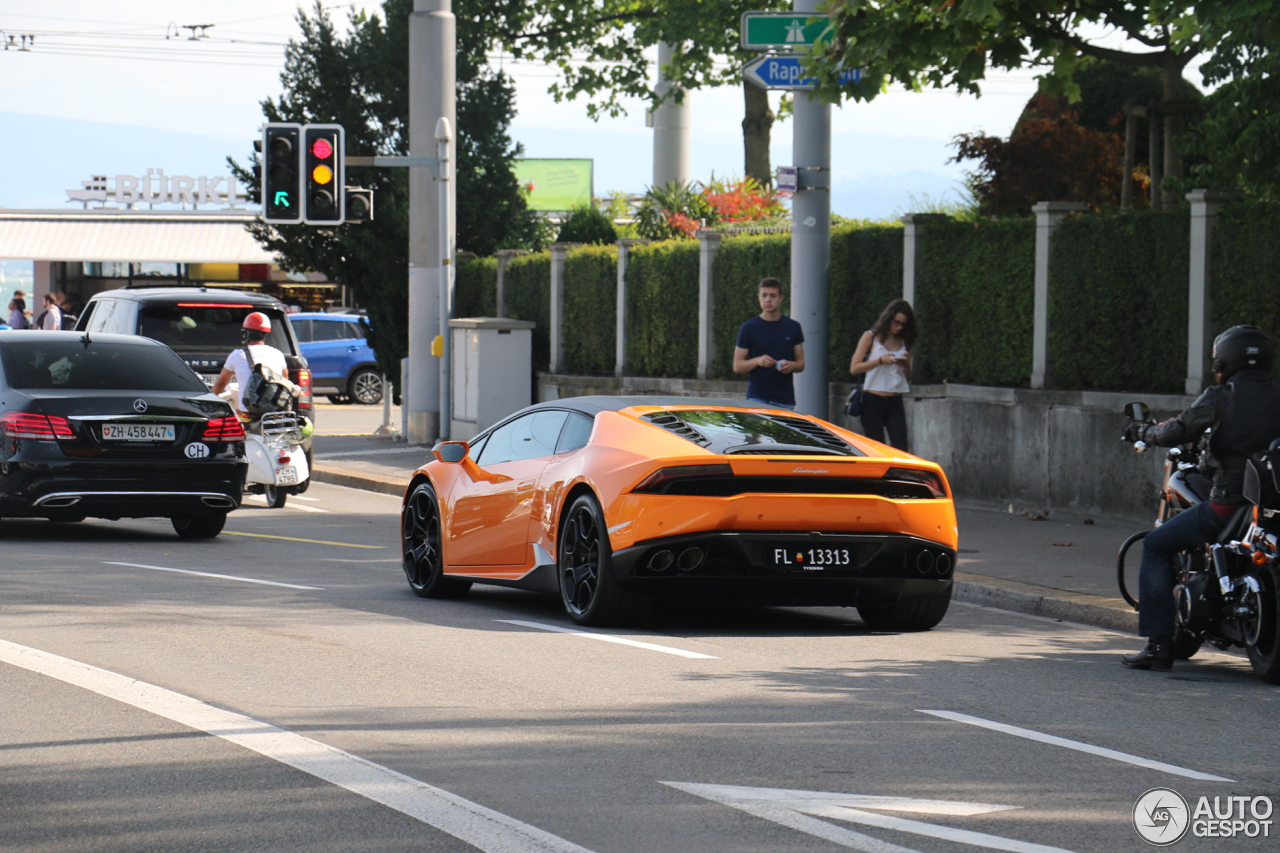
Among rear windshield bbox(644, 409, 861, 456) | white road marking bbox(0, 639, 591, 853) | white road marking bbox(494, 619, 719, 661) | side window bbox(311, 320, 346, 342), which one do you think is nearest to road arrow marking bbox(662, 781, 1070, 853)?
white road marking bbox(0, 639, 591, 853)

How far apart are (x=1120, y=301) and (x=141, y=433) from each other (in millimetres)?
7932

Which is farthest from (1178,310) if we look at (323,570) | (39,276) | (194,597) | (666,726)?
(39,276)

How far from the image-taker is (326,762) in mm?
5805

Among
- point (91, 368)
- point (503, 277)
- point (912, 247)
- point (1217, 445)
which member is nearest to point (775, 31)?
point (912, 247)

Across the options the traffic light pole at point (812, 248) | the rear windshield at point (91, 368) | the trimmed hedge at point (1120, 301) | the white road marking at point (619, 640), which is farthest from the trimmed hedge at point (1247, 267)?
the rear windshield at point (91, 368)

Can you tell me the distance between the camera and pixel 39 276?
2388 inches

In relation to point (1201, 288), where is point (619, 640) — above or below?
below

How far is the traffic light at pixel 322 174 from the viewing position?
20.8 metres

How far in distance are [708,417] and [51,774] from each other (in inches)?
189

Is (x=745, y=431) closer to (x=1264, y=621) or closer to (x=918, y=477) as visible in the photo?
(x=918, y=477)

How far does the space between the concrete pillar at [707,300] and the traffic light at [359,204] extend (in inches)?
155

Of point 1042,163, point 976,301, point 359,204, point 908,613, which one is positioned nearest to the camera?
point 908,613

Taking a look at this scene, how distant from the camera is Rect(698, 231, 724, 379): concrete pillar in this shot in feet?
67.7

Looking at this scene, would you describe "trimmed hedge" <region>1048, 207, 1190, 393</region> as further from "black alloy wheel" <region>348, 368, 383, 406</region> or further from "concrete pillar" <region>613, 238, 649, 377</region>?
"black alloy wheel" <region>348, 368, 383, 406</region>
